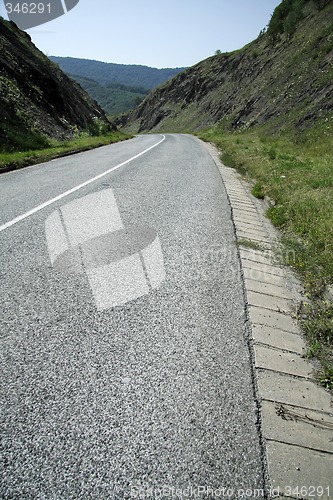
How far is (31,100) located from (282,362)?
78.0ft

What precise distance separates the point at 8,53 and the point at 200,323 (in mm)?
27358

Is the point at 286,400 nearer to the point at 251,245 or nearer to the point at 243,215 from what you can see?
the point at 251,245

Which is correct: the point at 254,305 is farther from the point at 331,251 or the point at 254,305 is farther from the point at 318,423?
the point at 331,251

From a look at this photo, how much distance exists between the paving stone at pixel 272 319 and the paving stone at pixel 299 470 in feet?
3.60

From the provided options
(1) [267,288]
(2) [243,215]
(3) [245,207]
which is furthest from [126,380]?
(3) [245,207]

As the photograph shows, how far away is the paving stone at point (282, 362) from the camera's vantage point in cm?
217

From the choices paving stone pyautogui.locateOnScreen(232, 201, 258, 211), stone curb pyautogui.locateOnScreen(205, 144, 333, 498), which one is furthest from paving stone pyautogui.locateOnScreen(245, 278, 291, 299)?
paving stone pyautogui.locateOnScreen(232, 201, 258, 211)

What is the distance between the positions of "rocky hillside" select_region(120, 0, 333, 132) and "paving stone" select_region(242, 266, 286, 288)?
60.0ft

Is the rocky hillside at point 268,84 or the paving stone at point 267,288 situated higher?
the rocky hillside at point 268,84

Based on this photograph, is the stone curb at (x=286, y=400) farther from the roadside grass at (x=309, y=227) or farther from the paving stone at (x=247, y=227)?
the paving stone at (x=247, y=227)

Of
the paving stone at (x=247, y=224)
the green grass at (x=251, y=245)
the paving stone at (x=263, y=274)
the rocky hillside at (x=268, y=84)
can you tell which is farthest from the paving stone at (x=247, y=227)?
the rocky hillside at (x=268, y=84)

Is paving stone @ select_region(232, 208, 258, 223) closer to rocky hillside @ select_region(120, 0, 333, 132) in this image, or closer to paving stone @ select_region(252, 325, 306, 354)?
paving stone @ select_region(252, 325, 306, 354)

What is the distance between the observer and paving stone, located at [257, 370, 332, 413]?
75.5 inches

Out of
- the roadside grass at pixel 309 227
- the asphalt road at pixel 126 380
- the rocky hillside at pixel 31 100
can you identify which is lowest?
the roadside grass at pixel 309 227
